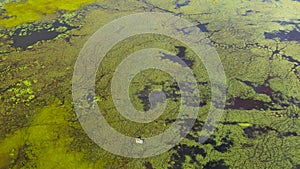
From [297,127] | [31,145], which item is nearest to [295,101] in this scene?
[297,127]

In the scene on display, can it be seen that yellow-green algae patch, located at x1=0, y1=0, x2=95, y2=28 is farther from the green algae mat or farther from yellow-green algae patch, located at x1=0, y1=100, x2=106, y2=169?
yellow-green algae patch, located at x1=0, y1=100, x2=106, y2=169

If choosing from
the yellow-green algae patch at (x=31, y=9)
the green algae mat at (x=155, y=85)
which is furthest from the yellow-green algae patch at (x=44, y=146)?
the yellow-green algae patch at (x=31, y=9)

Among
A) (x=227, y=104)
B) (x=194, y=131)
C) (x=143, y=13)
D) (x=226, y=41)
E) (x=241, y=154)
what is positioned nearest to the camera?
(x=241, y=154)

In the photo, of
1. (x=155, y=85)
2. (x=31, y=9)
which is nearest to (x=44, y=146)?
(x=155, y=85)

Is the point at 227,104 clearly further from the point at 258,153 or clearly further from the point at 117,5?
the point at 117,5

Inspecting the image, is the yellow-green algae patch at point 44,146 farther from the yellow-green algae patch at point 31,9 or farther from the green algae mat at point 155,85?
the yellow-green algae patch at point 31,9

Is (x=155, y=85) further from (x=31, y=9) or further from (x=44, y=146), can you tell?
(x=31, y=9)
